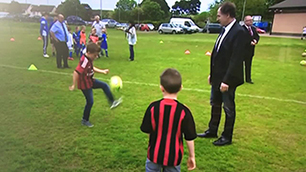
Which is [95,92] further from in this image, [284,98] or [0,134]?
[284,98]

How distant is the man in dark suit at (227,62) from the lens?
10.0ft

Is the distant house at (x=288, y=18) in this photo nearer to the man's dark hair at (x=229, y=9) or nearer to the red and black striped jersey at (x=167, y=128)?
the man's dark hair at (x=229, y=9)

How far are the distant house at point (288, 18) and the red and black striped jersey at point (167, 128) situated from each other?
24.6 metres

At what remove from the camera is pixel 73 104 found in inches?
194

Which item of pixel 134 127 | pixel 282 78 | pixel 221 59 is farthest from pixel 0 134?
pixel 282 78

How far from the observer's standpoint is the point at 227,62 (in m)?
3.21

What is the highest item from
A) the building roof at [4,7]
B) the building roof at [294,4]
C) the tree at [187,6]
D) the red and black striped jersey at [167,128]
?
the tree at [187,6]

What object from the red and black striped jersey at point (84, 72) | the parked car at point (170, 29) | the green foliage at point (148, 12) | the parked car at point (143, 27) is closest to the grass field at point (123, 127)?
the red and black striped jersey at point (84, 72)

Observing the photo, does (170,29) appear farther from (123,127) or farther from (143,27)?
(123,127)

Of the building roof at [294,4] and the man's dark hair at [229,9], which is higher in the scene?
the building roof at [294,4]

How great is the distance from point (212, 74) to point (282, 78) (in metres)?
5.39

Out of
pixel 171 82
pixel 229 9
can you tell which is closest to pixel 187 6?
pixel 229 9

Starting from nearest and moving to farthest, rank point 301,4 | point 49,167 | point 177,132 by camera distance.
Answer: point 177,132
point 49,167
point 301,4

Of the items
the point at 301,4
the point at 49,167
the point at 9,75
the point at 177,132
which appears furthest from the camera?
the point at 301,4
